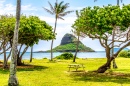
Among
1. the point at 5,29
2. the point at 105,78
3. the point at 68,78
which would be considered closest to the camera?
the point at 68,78

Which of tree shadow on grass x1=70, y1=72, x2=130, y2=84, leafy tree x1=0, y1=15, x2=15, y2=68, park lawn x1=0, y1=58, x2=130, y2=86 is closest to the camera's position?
park lawn x1=0, y1=58, x2=130, y2=86

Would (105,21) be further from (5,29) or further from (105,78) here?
(5,29)

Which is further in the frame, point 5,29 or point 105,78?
point 5,29

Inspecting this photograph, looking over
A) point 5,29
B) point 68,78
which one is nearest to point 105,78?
point 68,78

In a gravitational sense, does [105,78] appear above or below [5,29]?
below

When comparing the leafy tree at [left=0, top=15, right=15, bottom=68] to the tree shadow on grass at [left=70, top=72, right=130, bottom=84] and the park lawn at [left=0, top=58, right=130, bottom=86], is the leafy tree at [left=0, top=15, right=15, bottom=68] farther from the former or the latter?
the tree shadow on grass at [left=70, top=72, right=130, bottom=84]

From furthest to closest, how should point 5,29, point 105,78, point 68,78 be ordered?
point 5,29 → point 105,78 → point 68,78

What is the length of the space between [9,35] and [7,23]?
3.67 metres

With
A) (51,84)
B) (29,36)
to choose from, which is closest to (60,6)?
(29,36)

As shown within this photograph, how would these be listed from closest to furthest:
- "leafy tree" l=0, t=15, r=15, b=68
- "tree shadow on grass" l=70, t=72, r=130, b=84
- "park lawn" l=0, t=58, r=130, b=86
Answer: "park lawn" l=0, t=58, r=130, b=86 → "tree shadow on grass" l=70, t=72, r=130, b=84 → "leafy tree" l=0, t=15, r=15, b=68

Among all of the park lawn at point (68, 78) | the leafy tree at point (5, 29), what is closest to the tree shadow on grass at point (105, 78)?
the park lawn at point (68, 78)

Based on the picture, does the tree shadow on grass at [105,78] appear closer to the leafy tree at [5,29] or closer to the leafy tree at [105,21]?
the leafy tree at [105,21]

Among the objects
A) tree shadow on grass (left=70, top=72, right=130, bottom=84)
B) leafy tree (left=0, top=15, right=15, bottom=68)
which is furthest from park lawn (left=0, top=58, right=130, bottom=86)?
leafy tree (left=0, top=15, right=15, bottom=68)

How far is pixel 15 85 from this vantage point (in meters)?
18.8
